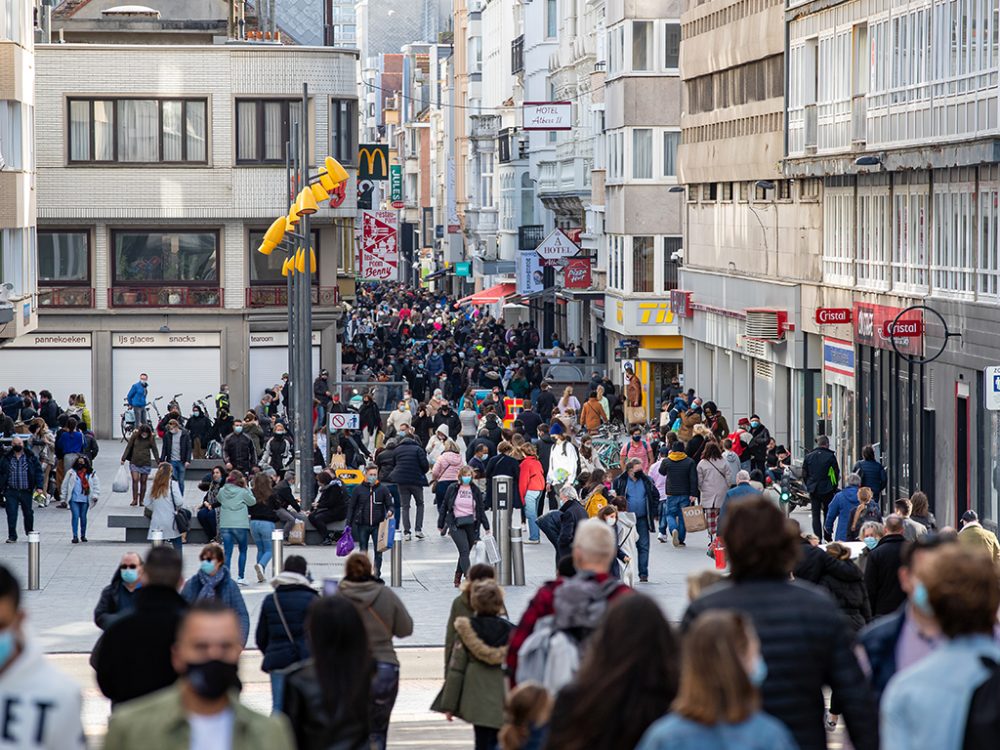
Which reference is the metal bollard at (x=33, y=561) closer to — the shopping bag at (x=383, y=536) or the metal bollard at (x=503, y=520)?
the shopping bag at (x=383, y=536)

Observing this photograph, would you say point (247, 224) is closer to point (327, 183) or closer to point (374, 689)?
point (327, 183)

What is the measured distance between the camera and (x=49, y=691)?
22.0 feet

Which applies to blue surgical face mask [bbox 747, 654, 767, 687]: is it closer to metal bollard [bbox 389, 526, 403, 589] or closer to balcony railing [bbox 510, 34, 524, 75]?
metal bollard [bbox 389, 526, 403, 589]

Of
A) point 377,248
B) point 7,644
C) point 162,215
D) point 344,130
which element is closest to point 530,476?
point 7,644

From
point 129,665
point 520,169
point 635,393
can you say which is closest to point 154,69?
point 635,393

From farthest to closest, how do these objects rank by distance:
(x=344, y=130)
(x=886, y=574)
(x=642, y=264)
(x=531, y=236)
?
(x=531, y=236) < (x=642, y=264) < (x=344, y=130) < (x=886, y=574)

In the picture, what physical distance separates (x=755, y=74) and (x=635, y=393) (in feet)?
24.0

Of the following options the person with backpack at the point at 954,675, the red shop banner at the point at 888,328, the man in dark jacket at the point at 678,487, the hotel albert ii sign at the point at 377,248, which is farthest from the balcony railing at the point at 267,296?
the person with backpack at the point at 954,675

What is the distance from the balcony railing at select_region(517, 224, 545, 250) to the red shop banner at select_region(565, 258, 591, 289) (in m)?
19.7

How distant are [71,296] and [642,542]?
2948 cm

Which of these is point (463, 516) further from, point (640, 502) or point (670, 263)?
point (670, 263)

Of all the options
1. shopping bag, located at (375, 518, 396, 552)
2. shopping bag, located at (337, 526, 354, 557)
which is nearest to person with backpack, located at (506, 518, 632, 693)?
shopping bag, located at (375, 518, 396, 552)

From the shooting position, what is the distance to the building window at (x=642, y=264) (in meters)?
57.9

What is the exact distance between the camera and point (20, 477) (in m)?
Answer: 28.0
